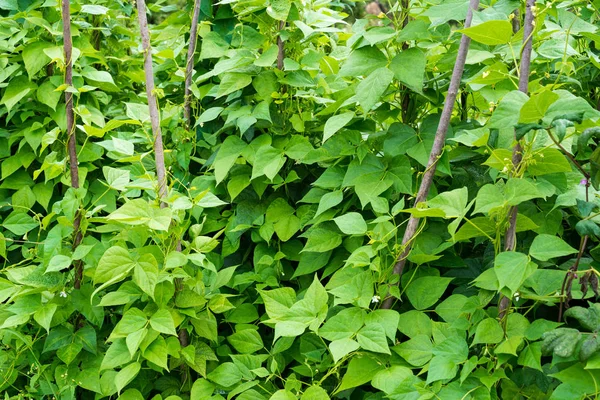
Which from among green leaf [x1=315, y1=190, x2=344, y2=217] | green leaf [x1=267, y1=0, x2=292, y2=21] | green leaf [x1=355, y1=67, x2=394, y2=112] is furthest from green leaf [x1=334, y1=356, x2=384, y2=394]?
green leaf [x1=267, y1=0, x2=292, y2=21]

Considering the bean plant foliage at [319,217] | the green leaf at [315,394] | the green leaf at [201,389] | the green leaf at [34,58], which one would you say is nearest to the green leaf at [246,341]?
the bean plant foliage at [319,217]

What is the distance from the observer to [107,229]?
2045 mm

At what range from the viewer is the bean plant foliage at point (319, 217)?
5.26ft

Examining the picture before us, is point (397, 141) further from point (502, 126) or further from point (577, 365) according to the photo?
point (577, 365)

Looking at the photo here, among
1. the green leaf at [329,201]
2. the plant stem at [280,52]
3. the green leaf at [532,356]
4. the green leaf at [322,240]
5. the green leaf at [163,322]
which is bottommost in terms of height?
the green leaf at [163,322]

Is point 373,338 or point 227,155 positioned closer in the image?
point 373,338

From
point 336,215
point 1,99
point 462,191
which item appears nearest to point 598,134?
point 462,191

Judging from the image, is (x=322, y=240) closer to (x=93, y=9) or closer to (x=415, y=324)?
(x=415, y=324)

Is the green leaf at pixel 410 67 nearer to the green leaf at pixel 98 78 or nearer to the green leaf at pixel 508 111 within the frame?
the green leaf at pixel 508 111

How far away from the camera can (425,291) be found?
6.04 feet

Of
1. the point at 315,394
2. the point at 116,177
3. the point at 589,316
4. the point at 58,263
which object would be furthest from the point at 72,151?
the point at 589,316

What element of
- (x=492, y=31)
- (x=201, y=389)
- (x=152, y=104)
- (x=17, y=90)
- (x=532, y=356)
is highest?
(x=492, y=31)

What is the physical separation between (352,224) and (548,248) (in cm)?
50

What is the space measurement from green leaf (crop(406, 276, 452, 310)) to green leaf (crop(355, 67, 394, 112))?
49 cm
